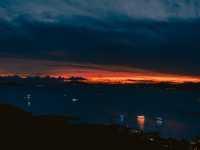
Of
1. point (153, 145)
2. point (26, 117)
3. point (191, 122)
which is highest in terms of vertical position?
point (26, 117)

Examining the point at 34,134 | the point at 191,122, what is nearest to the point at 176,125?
the point at 191,122

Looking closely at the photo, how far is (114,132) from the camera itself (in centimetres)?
6206

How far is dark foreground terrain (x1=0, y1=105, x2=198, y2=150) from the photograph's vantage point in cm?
4444

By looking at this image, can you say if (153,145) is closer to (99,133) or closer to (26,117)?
(99,133)

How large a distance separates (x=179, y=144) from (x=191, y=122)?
129 meters

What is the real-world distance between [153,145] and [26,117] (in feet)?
58.7

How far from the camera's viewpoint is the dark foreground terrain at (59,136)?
44.4 metres

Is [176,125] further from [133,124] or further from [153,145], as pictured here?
[153,145]

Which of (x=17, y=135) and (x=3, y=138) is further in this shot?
(x=17, y=135)

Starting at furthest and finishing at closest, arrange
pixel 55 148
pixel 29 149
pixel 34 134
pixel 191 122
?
1. pixel 191 122
2. pixel 34 134
3. pixel 55 148
4. pixel 29 149

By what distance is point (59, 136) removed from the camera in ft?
164

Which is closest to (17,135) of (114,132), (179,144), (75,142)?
(75,142)

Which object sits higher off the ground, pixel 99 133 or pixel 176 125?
pixel 99 133

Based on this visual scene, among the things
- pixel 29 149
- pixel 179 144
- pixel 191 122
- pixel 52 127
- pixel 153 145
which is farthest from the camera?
pixel 191 122
